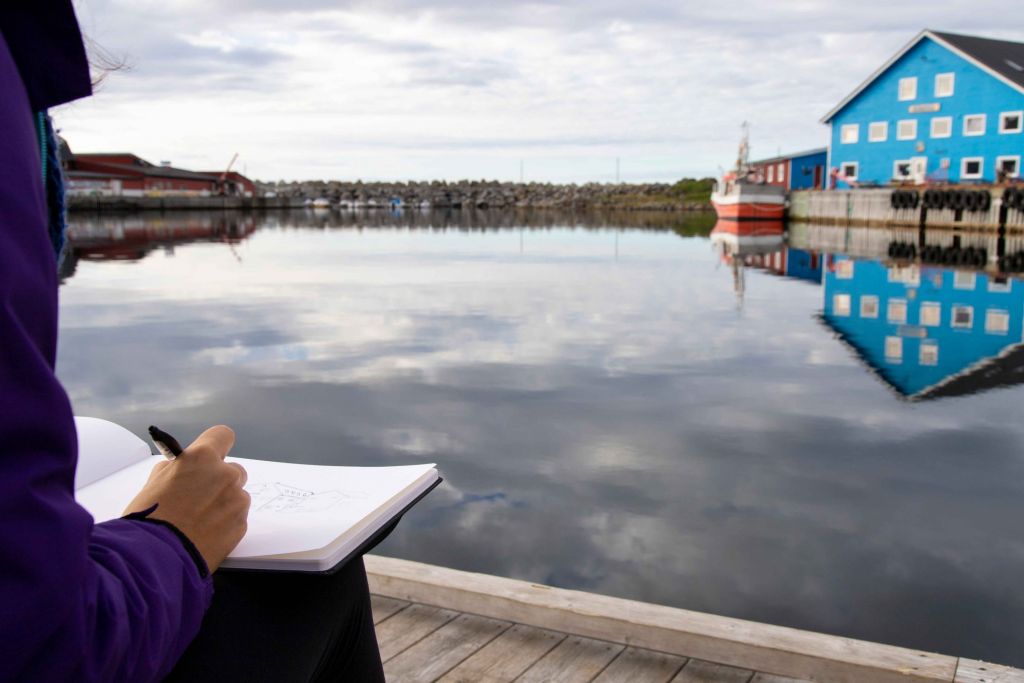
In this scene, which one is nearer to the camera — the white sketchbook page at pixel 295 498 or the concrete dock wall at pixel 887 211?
the white sketchbook page at pixel 295 498

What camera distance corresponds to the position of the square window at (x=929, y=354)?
916cm

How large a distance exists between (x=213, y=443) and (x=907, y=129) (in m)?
39.9

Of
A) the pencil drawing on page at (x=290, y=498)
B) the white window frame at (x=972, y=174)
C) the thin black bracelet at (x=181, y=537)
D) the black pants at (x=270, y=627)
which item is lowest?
the black pants at (x=270, y=627)

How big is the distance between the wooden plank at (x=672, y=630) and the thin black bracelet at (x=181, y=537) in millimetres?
1793

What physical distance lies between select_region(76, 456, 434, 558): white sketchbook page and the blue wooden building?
→ 112 ft

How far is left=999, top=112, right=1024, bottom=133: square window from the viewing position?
32281 mm

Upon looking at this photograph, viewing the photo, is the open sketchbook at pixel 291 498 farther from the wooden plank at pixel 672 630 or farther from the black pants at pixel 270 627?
the wooden plank at pixel 672 630

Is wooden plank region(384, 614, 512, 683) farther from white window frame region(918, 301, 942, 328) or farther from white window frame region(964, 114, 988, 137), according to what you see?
white window frame region(964, 114, 988, 137)

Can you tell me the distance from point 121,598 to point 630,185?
93336 millimetres

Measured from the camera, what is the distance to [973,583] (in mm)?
3824

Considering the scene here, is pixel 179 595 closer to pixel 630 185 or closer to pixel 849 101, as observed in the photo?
pixel 849 101

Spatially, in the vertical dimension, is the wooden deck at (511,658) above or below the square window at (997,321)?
above

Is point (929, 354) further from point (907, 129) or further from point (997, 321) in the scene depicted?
point (907, 129)

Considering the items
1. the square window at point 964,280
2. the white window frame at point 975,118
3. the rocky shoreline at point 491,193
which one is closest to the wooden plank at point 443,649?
the square window at point 964,280
